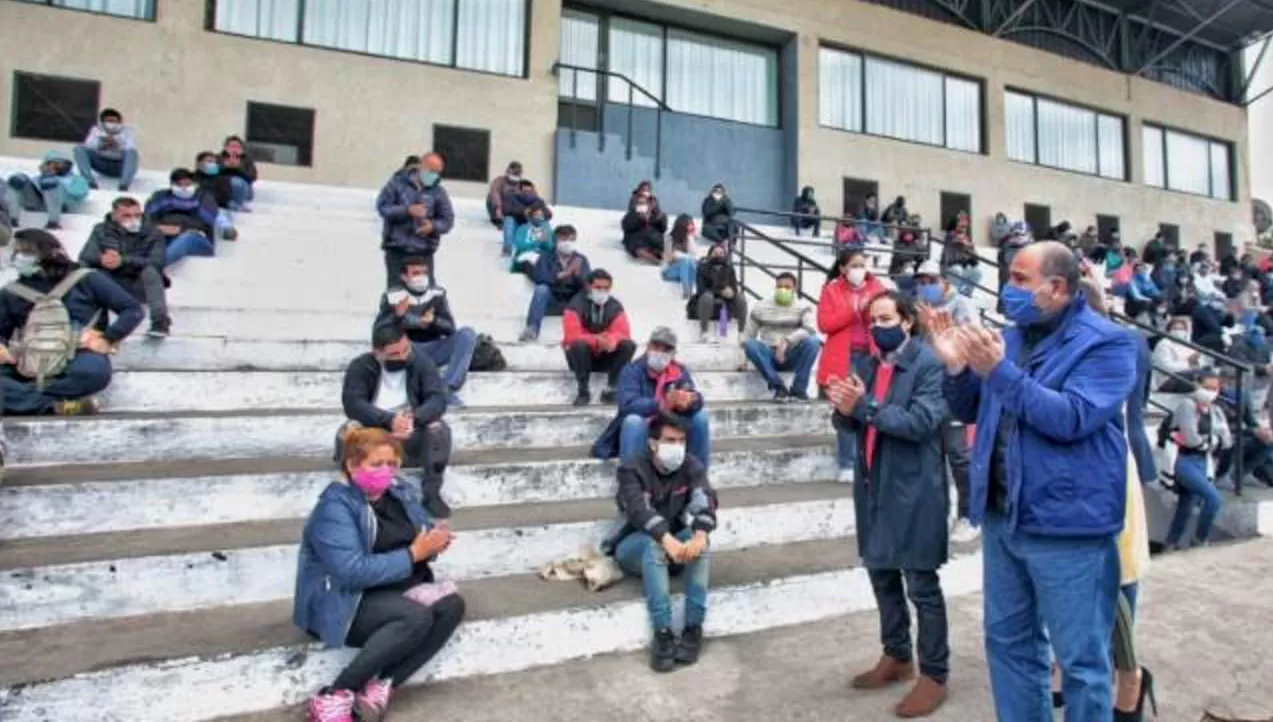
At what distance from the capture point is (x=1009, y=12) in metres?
19.9

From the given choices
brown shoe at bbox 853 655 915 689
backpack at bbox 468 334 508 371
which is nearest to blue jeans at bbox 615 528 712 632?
brown shoe at bbox 853 655 915 689

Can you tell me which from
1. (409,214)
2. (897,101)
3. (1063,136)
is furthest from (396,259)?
(1063,136)

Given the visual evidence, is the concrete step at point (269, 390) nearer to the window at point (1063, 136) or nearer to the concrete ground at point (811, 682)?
the concrete ground at point (811, 682)

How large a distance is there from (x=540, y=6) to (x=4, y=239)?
414 inches

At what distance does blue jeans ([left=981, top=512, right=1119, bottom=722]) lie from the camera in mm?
2275

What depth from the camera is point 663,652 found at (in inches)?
140

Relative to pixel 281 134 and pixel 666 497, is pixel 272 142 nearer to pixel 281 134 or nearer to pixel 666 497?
pixel 281 134

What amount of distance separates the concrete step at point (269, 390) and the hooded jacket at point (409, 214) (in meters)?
1.98

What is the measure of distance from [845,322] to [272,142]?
11201 millimetres

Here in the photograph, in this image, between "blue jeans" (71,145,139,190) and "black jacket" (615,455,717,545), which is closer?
"black jacket" (615,455,717,545)

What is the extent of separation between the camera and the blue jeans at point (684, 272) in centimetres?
909

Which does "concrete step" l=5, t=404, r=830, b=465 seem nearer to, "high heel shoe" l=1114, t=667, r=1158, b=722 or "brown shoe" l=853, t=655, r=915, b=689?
"brown shoe" l=853, t=655, r=915, b=689

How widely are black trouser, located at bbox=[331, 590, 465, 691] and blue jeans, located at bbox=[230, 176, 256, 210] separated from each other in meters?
7.79

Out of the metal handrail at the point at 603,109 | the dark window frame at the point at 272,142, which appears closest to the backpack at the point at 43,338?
the dark window frame at the point at 272,142
